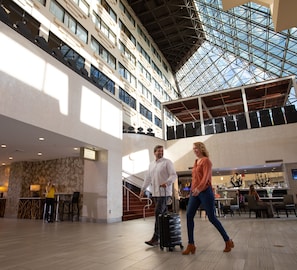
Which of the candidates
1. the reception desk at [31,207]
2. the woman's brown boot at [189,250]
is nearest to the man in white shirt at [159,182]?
the woman's brown boot at [189,250]

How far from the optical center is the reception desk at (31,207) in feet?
29.4

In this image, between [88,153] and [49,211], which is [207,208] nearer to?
[88,153]

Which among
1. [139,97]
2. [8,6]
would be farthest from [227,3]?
[139,97]

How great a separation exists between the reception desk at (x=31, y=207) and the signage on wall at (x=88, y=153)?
11.0 ft

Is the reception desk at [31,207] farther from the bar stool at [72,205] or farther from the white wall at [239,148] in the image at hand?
the white wall at [239,148]

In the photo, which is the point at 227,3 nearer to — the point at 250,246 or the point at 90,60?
the point at 250,246

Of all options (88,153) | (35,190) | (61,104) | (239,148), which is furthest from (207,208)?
(239,148)

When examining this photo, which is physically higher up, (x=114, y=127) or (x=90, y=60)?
(x=90, y=60)

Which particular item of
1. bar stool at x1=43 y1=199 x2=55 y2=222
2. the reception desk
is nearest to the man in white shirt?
bar stool at x1=43 y1=199 x2=55 y2=222

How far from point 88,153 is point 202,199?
203 inches

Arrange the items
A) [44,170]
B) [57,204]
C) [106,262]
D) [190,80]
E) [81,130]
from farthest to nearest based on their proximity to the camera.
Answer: [190,80] < [44,170] < [57,204] < [81,130] < [106,262]

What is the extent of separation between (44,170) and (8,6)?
670cm

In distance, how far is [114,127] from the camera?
8.29 metres

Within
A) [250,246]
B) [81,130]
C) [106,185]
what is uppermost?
[81,130]
